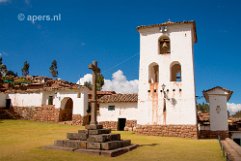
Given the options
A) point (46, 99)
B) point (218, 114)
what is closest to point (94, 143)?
point (218, 114)

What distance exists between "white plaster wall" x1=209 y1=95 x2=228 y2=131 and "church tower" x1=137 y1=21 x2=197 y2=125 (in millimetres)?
2690

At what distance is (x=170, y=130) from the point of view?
742 inches

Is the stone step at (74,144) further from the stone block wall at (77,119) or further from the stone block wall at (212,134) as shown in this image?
the stone block wall at (77,119)

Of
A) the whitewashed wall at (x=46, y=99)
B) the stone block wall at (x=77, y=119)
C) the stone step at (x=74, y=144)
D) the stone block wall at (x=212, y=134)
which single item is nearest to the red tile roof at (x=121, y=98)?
the whitewashed wall at (x=46, y=99)

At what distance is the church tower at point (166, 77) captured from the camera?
18.9 metres

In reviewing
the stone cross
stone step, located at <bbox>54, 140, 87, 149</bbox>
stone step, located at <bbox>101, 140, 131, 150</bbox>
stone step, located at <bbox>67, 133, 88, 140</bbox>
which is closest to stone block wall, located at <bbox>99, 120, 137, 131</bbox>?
the stone cross

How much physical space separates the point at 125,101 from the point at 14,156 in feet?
64.0

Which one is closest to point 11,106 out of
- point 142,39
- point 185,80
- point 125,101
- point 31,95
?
point 31,95

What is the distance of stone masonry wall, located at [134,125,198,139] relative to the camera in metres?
18.3

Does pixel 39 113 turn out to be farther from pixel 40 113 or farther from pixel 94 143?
pixel 94 143

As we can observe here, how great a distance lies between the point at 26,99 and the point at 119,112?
→ 13.2m

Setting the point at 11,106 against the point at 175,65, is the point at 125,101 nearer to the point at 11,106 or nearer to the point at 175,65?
the point at 175,65

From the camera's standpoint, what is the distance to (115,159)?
825 cm

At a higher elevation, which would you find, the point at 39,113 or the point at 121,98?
the point at 121,98
